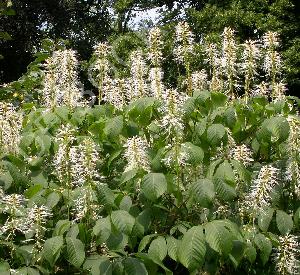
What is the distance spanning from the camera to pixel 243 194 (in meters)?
2.76

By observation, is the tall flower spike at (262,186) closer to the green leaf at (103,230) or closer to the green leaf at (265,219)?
the green leaf at (265,219)

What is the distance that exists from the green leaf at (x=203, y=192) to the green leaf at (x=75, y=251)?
498 mm

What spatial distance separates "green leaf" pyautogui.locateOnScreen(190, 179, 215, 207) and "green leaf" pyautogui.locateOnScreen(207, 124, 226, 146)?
0.85ft

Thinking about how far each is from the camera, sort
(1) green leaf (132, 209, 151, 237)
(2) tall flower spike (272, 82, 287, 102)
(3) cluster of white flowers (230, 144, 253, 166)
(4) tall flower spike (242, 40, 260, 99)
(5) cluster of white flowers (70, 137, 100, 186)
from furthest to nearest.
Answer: (2) tall flower spike (272, 82, 287, 102) → (4) tall flower spike (242, 40, 260, 99) → (3) cluster of white flowers (230, 144, 253, 166) → (1) green leaf (132, 209, 151, 237) → (5) cluster of white flowers (70, 137, 100, 186)

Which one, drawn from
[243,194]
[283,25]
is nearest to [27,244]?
[243,194]

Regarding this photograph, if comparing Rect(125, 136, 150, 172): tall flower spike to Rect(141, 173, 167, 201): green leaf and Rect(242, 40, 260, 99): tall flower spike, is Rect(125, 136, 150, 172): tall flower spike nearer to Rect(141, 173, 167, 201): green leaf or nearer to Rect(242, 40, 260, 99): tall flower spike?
Rect(141, 173, 167, 201): green leaf

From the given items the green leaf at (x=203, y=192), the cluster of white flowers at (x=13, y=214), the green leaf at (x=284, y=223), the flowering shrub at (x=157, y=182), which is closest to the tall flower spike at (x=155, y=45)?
the flowering shrub at (x=157, y=182)

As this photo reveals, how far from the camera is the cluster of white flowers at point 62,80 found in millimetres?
3338

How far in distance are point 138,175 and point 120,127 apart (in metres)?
0.30

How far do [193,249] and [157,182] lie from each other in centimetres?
31

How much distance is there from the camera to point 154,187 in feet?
7.59

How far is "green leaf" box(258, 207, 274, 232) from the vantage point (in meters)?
2.62

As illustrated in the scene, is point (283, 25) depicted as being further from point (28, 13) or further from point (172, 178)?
point (172, 178)

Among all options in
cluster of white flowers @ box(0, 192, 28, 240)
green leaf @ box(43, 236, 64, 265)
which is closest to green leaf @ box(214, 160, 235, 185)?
green leaf @ box(43, 236, 64, 265)
